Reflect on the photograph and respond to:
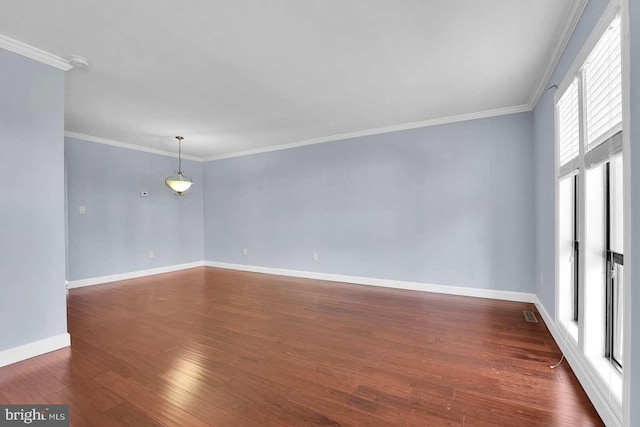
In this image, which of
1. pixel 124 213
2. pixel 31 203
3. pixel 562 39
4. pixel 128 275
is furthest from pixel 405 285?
pixel 124 213

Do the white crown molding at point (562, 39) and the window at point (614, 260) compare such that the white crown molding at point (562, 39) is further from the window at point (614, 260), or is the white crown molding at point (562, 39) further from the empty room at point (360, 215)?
the window at point (614, 260)

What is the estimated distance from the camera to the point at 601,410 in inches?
64.0

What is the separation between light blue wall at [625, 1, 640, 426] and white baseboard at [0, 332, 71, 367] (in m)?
3.88

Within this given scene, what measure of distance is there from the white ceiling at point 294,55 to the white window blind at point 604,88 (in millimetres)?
467

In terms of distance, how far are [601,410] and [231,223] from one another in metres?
5.98

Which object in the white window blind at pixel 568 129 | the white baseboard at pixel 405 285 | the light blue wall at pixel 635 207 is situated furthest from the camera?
the white baseboard at pixel 405 285

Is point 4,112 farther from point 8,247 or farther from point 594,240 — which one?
point 594,240

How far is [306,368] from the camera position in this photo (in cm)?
220

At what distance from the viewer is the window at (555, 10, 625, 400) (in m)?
1.58

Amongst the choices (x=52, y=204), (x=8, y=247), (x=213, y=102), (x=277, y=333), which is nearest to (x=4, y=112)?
(x=52, y=204)

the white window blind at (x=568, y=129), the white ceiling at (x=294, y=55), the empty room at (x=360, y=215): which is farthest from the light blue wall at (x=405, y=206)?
the white window blind at (x=568, y=129)

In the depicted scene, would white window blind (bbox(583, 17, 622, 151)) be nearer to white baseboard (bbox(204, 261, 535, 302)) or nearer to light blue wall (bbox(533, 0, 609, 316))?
light blue wall (bbox(533, 0, 609, 316))

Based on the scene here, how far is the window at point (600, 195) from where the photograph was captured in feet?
5.17

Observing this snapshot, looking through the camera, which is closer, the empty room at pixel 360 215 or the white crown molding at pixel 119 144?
the empty room at pixel 360 215
